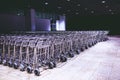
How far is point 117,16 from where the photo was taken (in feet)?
96.4

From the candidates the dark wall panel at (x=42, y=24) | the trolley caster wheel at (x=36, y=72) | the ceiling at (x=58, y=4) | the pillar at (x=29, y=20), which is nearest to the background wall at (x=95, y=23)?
the dark wall panel at (x=42, y=24)

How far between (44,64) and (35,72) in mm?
972

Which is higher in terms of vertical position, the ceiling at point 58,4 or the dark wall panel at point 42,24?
the ceiling at point 58,4

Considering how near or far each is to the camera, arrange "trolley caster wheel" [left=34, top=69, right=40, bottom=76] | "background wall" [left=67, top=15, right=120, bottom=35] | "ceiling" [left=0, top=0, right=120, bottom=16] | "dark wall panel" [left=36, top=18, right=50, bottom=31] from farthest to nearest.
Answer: "background wall" [left=67, top=15, right=120, bottom=35] → "dark wall panel" [left=36, top=18, right=50, bottom=31] → "ceiling" [left=0, top=0, right=120, bottom=16] → "trolley caster wheel" [left=34, top=69, right=40, bottom=76]

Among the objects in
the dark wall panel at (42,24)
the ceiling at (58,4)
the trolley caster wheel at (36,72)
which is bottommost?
the trolley caster wheel at (36,72)

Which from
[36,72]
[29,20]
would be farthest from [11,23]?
[36,72]

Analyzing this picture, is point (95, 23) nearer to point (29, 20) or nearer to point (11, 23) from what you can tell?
point (29, 20)

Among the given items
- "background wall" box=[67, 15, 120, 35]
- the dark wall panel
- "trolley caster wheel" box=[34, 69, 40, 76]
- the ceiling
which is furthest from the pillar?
"trolley caster wheel" box=[34, 69, 40, 76]

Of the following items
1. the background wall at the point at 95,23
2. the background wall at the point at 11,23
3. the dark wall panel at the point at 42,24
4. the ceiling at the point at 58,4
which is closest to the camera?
the ceiling at the point at 58,4

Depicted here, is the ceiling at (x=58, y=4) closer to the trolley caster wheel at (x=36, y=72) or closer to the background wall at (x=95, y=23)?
the background wall at (x=95, y=23)

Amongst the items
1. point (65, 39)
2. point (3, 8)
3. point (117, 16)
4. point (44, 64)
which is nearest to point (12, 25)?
point (3, 8)

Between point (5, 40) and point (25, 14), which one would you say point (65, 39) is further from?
point (25, 14)

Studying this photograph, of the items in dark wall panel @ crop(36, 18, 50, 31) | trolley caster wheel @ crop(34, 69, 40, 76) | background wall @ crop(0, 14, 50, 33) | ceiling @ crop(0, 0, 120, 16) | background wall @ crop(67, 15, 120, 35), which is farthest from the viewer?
background wall @ crop(67, 15, 120, 35)

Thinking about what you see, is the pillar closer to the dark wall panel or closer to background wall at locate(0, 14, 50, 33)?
background wall at locate(0, 14, 50, 33)
